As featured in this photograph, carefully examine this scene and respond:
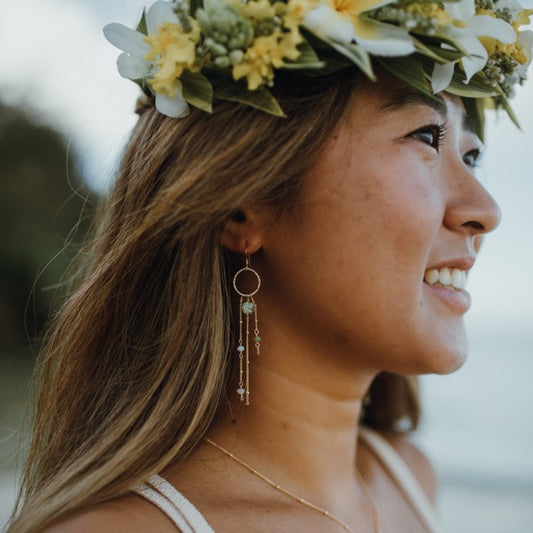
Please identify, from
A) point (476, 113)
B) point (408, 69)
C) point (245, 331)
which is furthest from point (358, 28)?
point (245, 331)

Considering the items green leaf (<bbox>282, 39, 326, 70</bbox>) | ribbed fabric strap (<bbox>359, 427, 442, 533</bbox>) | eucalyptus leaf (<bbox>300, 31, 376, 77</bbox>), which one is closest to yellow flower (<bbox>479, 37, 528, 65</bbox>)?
eucalyptus leaf (<bbox>300, 31, 376, 77</bbox>)

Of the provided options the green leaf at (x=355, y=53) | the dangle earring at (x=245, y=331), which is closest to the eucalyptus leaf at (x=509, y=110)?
the green leaf at (x=355, y=53)

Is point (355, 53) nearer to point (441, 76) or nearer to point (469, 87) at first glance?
point (441, 76)

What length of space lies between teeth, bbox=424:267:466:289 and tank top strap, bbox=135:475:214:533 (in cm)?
83

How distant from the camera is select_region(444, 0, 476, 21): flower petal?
1698mm

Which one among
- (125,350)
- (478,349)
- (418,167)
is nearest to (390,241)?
(418,167)

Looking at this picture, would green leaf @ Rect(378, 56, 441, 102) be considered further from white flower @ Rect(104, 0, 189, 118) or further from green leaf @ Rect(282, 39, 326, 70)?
white flower @ Rect(104, 0, 189, 118)

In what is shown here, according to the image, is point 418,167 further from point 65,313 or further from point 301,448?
point 65,313

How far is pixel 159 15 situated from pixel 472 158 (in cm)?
102

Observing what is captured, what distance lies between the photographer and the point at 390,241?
1.77 meters

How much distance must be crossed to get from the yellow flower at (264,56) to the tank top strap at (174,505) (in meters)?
0.97

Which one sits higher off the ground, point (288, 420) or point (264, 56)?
point (264, 56)

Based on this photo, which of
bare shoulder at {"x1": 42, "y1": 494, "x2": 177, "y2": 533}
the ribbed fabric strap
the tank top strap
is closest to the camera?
bare shoulder at {"x1": 42, "y1": 494, "x2": 177, "y2": 533}

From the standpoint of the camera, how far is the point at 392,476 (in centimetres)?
247
